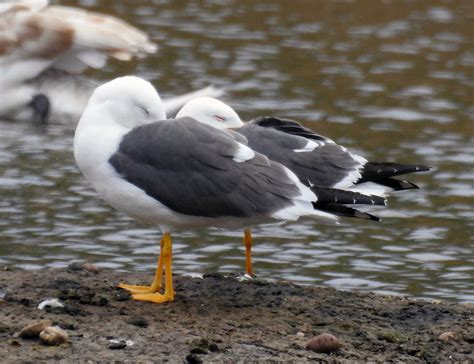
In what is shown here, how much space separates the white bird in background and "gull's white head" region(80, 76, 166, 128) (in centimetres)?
477

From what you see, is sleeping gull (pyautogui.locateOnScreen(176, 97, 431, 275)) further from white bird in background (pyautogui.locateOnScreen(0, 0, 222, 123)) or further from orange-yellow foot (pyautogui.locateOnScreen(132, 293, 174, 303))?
white bird in background (pyautogui.locateOnScreen(0, 0, 222, 123))

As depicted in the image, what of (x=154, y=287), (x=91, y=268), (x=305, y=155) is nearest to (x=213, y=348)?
(x=154, y=287)

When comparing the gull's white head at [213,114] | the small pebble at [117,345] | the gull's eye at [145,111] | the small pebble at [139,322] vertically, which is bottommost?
the small pebble at [117,345]

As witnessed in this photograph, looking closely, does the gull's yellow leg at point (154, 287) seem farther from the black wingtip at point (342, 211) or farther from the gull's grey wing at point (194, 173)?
the black wingtip at point (342, 211)

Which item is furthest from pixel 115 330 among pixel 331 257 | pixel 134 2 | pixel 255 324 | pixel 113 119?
pixel 134 2

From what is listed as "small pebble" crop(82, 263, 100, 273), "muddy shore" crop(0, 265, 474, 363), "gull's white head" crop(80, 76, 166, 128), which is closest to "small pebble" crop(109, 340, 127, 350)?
"muddy shore" crop(0, 265, 474, 363)

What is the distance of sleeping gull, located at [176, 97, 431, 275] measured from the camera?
7410 mm

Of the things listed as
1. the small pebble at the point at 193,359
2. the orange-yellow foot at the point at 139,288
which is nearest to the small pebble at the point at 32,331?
the small pebble at the point at 193,359

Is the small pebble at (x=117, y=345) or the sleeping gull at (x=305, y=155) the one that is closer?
the small pebble at (x=117, y=345)

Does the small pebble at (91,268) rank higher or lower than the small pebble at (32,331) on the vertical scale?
higher

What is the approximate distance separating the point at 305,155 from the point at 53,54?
16.4 feet

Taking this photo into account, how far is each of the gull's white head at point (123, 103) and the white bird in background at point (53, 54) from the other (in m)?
4.77

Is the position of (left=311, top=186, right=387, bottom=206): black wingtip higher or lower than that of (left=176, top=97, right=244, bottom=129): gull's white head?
lower

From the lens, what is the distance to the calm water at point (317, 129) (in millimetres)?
8703
